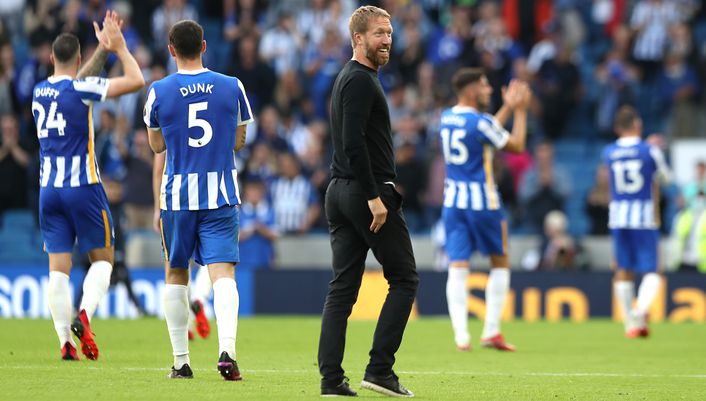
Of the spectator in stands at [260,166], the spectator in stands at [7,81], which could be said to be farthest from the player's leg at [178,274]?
the spectator in stands at [7,81]

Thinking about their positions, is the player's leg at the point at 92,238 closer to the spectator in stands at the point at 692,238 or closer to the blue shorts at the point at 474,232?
the blue shorts at the point at 474,232

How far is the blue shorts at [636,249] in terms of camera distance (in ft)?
47.7

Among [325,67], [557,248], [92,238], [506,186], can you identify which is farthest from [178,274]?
[325,67]

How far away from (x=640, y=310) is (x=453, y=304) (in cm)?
312

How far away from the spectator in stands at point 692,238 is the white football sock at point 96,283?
34.4 ft

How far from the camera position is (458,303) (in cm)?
1226

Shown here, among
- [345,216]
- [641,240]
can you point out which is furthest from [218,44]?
[345,216]

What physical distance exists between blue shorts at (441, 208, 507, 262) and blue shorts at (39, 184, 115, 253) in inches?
144

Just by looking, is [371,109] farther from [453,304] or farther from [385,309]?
[453,304]

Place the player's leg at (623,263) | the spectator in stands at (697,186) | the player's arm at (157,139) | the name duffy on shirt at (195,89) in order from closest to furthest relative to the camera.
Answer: the name duffy on shirt at (195,89) < the player's arm at (157,139) < the player's leg at (623,263) < the spectator in stands at (697,186)

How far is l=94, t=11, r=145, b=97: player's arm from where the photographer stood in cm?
949

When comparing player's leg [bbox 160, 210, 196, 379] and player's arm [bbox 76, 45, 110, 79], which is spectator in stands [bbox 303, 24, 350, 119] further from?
player's leg [bbox 160, 210, 196, 379]

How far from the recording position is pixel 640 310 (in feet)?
47.2

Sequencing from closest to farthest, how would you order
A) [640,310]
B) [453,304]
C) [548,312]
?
[453,304]
[640,310]
[548,312]
